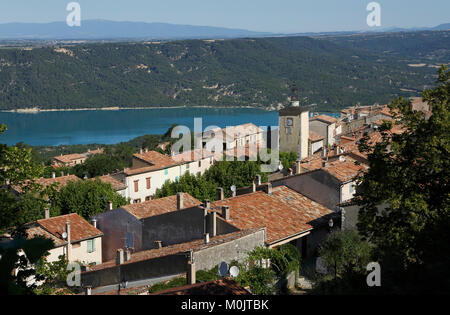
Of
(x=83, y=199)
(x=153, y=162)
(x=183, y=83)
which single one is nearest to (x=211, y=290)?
(x=83, y=199)

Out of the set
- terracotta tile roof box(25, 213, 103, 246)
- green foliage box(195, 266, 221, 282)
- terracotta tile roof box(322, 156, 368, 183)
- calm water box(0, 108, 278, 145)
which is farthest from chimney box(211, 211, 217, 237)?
calm water box(0, 108, 278, 145)

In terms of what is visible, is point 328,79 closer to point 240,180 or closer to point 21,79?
point 21,79

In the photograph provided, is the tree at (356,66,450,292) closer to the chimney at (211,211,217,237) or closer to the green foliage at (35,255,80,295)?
the green foliage at (35,255,80,295)

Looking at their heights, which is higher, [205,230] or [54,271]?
[54,271]

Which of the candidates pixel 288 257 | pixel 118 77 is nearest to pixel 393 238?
pixel 288 257

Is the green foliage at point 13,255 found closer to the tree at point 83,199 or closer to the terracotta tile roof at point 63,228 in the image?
the terracotta tile roof at point 63,228

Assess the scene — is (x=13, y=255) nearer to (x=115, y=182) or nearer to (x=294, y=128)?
(x=115, y=182)

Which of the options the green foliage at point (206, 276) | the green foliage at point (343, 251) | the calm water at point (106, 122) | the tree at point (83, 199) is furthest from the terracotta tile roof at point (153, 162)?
the calm water at point (106, 122)
